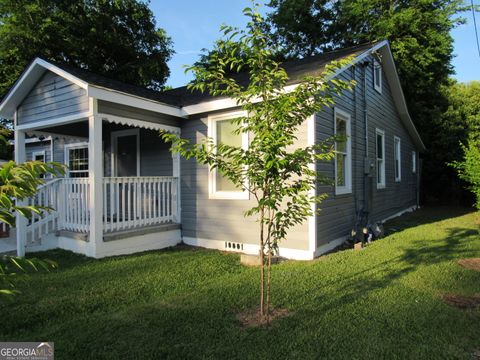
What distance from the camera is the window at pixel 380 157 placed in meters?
10.2

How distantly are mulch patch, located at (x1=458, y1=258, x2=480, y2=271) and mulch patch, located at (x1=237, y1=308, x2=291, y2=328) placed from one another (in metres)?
3.46

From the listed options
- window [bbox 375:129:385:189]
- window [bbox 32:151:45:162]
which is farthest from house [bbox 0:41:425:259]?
window [bbox 32:151:45:162]

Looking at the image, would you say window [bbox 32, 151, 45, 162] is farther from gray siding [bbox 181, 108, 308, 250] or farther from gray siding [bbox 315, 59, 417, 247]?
gray siding [bbox 315, 59, 417, 247]

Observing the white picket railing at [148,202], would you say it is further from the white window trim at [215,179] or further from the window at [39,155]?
the window at [39,155]

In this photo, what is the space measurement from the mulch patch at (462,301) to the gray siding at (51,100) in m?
6.31

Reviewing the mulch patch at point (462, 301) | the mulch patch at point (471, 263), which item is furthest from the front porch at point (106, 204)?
the mulch patch at point (471, 263)

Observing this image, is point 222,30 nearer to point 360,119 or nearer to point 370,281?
point 370,281

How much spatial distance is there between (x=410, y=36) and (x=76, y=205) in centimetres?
1800

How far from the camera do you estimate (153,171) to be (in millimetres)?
8320

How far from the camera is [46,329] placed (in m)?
3.30

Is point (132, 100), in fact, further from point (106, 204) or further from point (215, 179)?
point (215, 179)

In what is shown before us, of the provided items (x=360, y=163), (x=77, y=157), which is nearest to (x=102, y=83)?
(x=77, y=157)

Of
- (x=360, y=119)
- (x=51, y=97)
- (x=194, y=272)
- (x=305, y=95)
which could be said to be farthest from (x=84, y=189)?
Answer: (x=360, y=119)

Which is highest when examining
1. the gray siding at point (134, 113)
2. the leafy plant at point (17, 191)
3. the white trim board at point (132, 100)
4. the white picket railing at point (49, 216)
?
the white trim board at point (132, 100)
